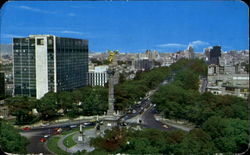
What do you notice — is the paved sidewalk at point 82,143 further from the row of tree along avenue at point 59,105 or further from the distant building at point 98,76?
the distant building at point 98,76

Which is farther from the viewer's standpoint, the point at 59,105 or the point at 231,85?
the point at 59,105

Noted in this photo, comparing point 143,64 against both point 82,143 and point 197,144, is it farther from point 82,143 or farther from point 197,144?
point 197,144

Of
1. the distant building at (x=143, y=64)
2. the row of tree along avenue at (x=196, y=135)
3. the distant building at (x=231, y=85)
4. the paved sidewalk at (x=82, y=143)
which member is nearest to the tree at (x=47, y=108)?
the paved sidewalk at (x=82, y=143)

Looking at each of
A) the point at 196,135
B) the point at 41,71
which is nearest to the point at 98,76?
the point at 41,71

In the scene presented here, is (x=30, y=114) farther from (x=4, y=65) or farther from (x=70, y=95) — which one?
(x=4, y=65)

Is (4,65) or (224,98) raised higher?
(4,65)

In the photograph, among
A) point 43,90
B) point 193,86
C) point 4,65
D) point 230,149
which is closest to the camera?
point 230,149

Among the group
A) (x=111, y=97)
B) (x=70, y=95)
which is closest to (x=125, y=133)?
(x=111, y=97)
